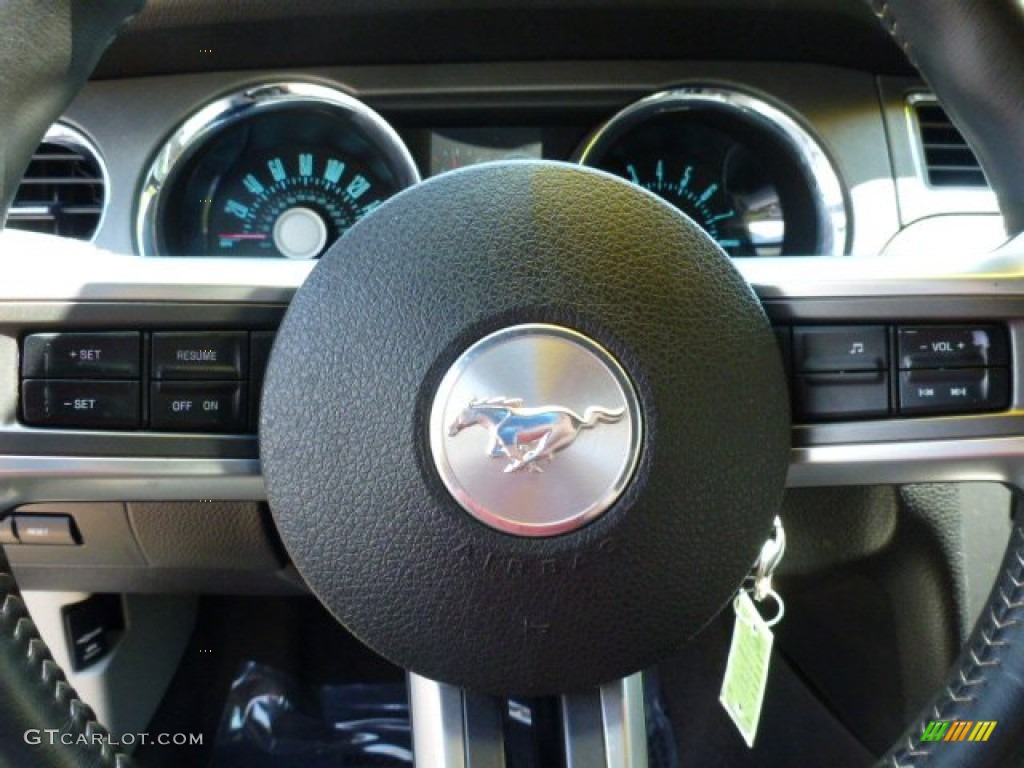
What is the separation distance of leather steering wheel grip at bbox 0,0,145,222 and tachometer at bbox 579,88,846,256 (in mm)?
766

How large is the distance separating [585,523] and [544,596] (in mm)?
50

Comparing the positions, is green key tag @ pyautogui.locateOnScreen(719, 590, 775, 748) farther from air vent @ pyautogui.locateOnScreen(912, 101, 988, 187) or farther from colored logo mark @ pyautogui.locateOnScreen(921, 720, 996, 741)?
air vent @ pyautogui.locateOnScreen(912, 101, 988, 187)

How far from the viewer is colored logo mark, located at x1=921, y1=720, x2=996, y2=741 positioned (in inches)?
28.9

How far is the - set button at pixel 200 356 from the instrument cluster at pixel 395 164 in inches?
24.5

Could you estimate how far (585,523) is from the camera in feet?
2.20

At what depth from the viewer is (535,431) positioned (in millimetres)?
675

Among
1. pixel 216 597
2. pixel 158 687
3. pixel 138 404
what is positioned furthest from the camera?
pixel 216 597

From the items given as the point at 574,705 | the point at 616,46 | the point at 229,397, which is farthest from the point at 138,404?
the point at 616,46

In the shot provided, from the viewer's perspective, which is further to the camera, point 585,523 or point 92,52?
point 92,52

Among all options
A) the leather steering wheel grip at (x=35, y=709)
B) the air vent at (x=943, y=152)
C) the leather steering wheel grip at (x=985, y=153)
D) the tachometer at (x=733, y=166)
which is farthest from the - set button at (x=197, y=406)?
the air vent at (x=943, y=152)

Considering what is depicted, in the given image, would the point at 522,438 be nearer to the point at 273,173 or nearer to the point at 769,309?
the point at 769,309

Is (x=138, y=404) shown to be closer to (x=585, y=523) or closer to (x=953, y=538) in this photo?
(x=585, y=523)

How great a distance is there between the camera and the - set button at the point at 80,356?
0.79 m

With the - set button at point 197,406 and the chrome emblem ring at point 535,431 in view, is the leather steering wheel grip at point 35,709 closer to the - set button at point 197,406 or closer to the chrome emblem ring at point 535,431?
the - set button at point 197,406
